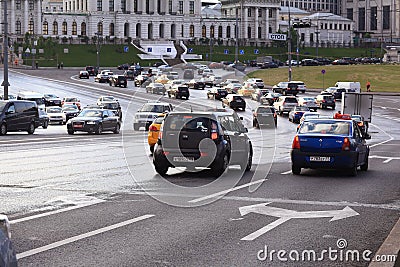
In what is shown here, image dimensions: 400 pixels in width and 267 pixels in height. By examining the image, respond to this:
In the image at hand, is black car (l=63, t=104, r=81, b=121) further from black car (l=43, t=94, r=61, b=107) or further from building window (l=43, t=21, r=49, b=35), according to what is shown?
building window (l=43, t=21, r=49, b=35)

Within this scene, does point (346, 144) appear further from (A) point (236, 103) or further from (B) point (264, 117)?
(A) point (236, 103)

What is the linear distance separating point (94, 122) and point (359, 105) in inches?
775

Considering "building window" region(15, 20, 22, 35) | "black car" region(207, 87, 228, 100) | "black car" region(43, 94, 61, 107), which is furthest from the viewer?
"building window" region(15, 20, 22, 35)

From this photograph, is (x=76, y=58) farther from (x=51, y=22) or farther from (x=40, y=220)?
(x=40, y=220)

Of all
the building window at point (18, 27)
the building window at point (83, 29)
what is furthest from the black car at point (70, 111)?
the building window at point (83, 29)

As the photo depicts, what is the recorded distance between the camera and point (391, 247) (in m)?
11.1

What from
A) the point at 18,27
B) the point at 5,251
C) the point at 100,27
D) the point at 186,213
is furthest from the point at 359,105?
the point at 100,27

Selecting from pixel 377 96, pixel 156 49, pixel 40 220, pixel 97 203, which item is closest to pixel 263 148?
pixel 97 203

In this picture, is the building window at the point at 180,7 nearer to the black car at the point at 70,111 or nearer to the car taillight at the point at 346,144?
the black car at the point at 70,111

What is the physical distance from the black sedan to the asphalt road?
1723 cm

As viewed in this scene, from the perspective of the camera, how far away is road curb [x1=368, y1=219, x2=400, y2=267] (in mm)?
9913

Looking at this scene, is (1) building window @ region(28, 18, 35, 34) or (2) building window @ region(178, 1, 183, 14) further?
(2) building window @ region(178, 1, 183, 14)

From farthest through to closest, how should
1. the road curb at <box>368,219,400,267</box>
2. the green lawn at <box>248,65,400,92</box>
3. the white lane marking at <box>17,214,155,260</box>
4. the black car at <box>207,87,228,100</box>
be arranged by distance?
1. the green lawn at <box>248,65,400,92</box>
2. the black car at <box>207,87,228,100</box>
3. the white lane marking at <box>17,214,155,260</box>
4. the road curb at <box>368,219,400,267</box>

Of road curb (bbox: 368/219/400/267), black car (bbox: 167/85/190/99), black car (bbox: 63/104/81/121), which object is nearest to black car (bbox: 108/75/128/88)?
black car (bbox: 167/85/190/99)
